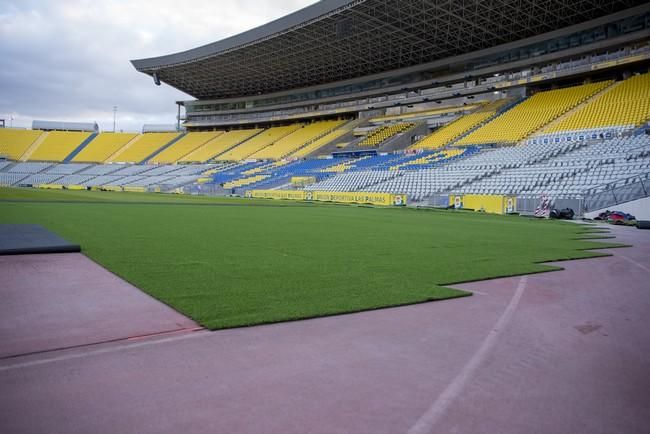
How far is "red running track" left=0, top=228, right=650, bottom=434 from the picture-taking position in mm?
2445

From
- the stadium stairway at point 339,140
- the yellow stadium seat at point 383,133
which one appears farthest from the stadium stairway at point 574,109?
the stadium stairway at point 339,140

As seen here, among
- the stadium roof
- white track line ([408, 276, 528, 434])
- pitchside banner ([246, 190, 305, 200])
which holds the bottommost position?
white track line ([408, 276, 528, 434])

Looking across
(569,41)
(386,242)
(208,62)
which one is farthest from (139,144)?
(386,242)

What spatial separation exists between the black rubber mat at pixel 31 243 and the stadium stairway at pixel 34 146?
68.8 m

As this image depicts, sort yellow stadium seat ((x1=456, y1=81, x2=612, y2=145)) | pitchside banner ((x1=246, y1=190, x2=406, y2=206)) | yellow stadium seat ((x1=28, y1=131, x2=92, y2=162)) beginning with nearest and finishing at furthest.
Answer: pitchside banner ((x1=246, y1=190, x2=406, y2=206))
yellow stadium seat ((x1=456, y1=81, x2=612, y2=145))
yellow stadium seat ((x1=28, y1=131, x2=92, y2=162))

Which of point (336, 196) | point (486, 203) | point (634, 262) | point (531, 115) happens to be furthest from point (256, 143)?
point (634, 262)

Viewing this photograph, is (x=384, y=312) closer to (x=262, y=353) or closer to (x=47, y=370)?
(x=262, y=353)

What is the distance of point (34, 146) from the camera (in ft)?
226

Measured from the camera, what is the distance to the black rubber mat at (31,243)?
7297 mm

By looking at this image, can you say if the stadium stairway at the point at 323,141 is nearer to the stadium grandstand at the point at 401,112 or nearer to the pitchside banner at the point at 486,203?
the stadium grandstand at the point at 401,112

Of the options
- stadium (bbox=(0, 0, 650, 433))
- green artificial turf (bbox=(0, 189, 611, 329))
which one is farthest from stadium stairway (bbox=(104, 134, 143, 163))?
green artificial turf (bbox=(0, 189, 611, 329))

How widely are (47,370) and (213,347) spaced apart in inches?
43.8

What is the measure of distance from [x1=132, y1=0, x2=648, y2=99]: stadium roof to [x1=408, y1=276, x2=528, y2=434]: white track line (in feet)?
123

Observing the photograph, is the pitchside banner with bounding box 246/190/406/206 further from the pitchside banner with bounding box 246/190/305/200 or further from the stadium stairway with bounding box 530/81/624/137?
the stadium stairway with bounding box 530/81/624/137
